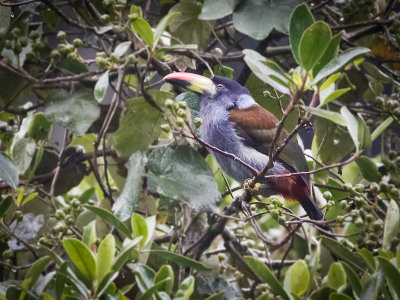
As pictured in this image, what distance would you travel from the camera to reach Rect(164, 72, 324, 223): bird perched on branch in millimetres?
609

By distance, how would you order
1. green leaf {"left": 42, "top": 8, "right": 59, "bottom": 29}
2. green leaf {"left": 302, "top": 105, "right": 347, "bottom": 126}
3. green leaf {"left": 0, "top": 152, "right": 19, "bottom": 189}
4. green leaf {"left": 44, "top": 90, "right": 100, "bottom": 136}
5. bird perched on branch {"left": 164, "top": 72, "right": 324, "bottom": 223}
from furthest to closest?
green leaf {"left": 42, "top": 8, "right": 59, "bottom": 29} < green leaf {"left": 44, "top": 90, "right": 100, "bottom": 136} < green leaf {"left": 0, "top": 152, "right": 19, "bottom": 189} < bird perched on branch {"left": 164, "top": 72, "right": 324, "bottom": 223} < green leaf {"left": 302, "top": 105, "right": 347, "bottom": 126}

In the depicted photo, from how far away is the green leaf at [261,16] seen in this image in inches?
34.3

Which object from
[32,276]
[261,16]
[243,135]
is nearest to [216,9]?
[261,16]

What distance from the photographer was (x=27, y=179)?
1.18m

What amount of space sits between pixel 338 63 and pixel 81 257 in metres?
0.49

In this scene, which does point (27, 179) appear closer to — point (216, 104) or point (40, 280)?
point (40, 280)

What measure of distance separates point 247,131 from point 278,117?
0.14ft

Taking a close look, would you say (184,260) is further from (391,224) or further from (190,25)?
(190,25)

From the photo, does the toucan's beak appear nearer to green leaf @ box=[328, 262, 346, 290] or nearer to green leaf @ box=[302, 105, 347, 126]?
green leaf @ box=[302, 105, 347, 126]

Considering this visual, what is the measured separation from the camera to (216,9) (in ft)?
3.06

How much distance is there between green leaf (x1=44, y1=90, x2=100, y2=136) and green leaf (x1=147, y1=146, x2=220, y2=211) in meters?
0.37

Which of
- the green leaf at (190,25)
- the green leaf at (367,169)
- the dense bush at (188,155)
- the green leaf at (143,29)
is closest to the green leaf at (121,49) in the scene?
the dense bush at (188,155)

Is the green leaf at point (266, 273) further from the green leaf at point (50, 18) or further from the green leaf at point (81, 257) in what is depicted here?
the green leaf at point (50, 18)

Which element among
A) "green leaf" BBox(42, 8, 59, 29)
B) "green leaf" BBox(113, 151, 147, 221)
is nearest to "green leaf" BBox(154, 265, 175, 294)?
"green leaf" BBox(113, 151, 147, 221)
